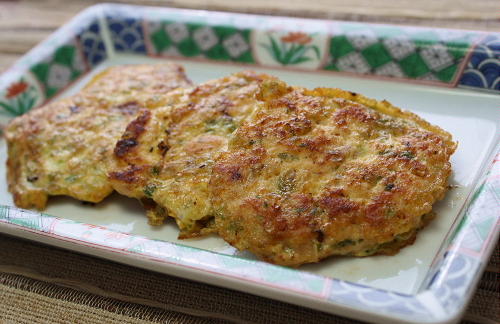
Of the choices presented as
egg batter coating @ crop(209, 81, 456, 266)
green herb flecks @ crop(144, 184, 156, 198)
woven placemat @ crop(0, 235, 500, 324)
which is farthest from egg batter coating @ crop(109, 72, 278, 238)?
woven placemat @ crop(0, 235, 500, 324)

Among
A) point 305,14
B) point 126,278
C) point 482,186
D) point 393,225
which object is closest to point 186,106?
point 126,278

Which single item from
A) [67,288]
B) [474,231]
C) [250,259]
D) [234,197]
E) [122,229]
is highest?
[474,231]

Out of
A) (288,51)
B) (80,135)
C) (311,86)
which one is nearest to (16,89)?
(80,135)

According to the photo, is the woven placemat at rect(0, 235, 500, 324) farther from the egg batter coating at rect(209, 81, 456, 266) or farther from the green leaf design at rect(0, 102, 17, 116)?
the green leaf design at rect(0, 102, 17, 116)

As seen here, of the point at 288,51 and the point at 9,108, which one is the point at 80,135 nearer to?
the point at 9,108

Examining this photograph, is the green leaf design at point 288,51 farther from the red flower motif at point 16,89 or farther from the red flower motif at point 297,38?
the red flower motif at point 16,89

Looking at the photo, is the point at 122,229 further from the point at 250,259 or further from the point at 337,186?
the point at 337,186

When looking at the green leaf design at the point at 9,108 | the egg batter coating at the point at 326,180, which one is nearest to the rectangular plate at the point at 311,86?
the green leaf design at the point at 9,108
